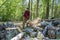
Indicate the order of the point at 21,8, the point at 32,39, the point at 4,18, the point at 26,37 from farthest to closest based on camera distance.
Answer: the point at 21,8, the point at 4,18, the point at 26,37, the point at 32,39

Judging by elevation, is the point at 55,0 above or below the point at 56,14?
above

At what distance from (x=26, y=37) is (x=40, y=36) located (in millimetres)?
1012

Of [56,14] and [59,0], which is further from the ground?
[59,0]

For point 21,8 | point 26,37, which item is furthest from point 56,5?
point 26,37

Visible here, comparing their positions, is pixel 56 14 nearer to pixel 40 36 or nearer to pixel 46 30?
pixel 46 30

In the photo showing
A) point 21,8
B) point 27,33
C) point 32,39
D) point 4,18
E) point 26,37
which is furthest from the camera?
point 21,8

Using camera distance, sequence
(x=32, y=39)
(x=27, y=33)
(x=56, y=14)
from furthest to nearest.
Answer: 1. (x=56, y=14)
2. (x=27, y=33)
3. (x=32, y=39)

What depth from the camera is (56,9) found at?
1151 inches

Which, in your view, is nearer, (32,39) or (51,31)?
(32,39)

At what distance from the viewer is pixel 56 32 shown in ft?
42.8

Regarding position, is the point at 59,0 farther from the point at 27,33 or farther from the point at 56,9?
the point at 27,33

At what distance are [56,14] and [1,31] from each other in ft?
59.5

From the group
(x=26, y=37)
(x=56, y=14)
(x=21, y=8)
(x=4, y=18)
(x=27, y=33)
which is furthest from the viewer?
(x=56, y=14)

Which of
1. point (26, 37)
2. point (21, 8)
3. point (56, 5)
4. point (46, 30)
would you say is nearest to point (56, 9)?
point (56, 5)
